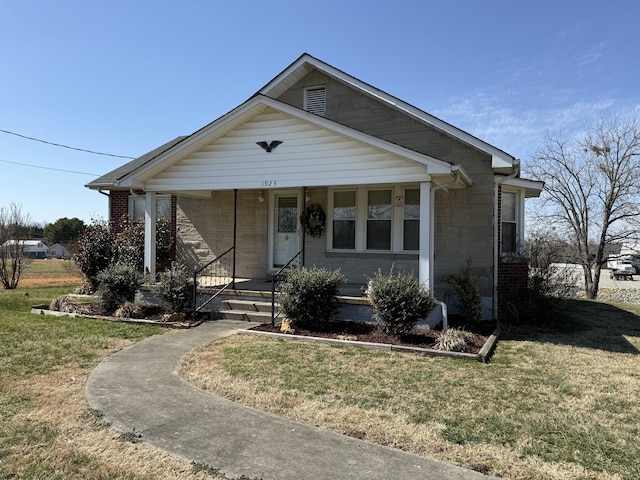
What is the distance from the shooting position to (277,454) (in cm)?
362

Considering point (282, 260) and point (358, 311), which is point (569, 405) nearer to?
point (358, 311)

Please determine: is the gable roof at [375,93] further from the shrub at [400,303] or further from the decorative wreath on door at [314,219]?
the shrub at [400,303]

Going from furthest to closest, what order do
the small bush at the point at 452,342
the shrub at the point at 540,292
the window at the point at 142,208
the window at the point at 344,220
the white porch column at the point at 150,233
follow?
1. the window at the point at 142,208
2. the window at the point at 344,220
3. the white porch column at the point at 150,233
4. the shrub at the point at 540,292
5. the small bush at the point at 452,342

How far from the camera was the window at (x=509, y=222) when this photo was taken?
11.7 m

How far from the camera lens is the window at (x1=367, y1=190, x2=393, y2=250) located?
1119 cm

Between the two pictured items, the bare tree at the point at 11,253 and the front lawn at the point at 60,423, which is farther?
the bare tree at the point at 11,253

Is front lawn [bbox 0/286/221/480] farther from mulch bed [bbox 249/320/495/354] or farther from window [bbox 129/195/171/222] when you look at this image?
window [bbox 129/195/171/222]

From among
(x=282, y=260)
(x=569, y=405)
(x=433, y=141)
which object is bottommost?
(x=569, y=405)

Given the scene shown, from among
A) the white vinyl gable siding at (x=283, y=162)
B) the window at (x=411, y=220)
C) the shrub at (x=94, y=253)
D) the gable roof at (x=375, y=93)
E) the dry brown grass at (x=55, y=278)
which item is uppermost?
the gable roof at (x=375, y=93)

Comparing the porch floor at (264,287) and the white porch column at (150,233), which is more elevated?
the white porch column at (150,233)

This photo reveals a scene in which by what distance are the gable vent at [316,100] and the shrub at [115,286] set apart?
6340mm

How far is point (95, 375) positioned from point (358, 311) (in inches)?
198

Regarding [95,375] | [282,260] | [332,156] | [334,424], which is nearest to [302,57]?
[332,156]

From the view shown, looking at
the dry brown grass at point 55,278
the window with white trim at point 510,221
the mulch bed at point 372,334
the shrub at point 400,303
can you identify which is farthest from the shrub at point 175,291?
the window with white trim at point 510,221
